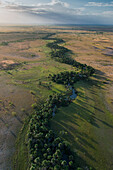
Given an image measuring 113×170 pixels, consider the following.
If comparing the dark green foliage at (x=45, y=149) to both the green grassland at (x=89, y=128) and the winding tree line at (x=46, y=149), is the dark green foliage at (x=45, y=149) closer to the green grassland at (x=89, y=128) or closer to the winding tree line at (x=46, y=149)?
the winding tree line at (x=46, y=149)

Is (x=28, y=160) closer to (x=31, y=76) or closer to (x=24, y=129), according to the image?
(x=24, y=129)

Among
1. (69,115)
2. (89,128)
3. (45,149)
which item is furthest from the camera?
(69,115)

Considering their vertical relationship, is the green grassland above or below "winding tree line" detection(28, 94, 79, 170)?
below

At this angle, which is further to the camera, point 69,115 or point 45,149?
point 69,115

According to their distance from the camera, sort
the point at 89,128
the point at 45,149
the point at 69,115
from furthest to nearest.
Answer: the point at 69,115, the point at 89,128, the point at 45,149

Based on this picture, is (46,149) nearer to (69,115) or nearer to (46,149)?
(46,149)

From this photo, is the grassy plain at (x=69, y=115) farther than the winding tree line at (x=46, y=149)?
Yes

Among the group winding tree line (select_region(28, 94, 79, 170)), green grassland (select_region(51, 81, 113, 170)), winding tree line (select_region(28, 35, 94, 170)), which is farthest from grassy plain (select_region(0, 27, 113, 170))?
winding tree line (select_region(28, 94, 79, 170))

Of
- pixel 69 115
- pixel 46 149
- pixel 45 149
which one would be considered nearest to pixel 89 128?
pixel 69 115

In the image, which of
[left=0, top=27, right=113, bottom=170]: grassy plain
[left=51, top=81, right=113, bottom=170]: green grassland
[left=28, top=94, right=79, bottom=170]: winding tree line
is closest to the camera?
[left=28, top=94, right=79, bottom=170]: winding tree line

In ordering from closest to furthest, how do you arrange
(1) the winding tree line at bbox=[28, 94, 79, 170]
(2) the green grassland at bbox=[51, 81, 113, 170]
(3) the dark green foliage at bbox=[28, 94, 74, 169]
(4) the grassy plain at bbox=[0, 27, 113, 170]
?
(1) the winding tree line at bbox=[28, 94, 79, 170], (3) the dark green foliage at bbox=[28, 94, 74, 169], (2) the green grassland at bbox=[51, 81, 113, 170], (4) the grassy plain at bbox=[0, 27, 113, 170]

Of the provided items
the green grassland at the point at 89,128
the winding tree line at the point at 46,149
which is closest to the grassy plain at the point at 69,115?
the green grassland at the point at 89,128

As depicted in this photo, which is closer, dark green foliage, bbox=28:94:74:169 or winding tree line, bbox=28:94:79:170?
winding tree line, bbox=28:94:79:170

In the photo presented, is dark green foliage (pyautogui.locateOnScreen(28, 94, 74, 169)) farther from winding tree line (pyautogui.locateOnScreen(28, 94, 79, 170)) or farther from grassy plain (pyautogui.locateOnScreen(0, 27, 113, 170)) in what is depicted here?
grassy plain (pyautogui.locateOnScreen(0, 27, 113, 170))
